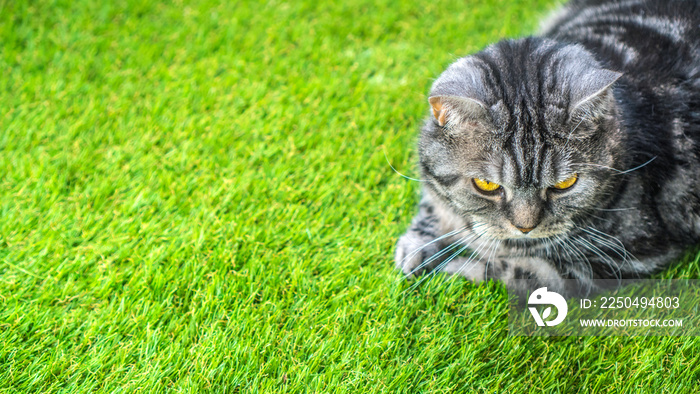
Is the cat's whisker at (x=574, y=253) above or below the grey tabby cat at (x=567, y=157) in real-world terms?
below

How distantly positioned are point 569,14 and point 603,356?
1.68 metres

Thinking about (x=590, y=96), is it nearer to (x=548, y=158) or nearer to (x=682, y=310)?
(x=548, y=158)

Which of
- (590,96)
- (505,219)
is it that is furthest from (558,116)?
(505,219)

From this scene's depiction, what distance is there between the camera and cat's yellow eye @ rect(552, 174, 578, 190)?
1586 mm

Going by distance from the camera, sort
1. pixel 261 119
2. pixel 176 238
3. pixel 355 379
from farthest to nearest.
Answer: pixel 261 119
pixel 176 238
pixel 355 379

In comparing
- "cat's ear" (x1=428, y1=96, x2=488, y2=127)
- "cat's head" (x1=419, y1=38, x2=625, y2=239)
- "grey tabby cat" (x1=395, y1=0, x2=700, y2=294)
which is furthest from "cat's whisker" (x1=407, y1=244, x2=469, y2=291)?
"cat's ear" (x1=428, y1=96, x2=488, y2=127)

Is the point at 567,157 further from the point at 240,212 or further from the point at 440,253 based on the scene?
the point at 240,212

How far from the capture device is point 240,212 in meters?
2.15

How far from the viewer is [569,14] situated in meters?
2.60

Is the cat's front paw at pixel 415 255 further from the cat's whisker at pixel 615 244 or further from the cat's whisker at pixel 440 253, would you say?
the cat's whisker at pixel 615 244

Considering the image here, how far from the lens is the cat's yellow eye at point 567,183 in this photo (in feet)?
5.20

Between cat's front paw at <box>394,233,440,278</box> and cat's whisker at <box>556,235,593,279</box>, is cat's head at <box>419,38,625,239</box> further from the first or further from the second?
cat's front paw at <box>394,233,440,278</box>

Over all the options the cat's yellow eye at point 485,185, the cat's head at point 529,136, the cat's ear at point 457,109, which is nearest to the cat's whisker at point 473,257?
the cat's head at point 529,136

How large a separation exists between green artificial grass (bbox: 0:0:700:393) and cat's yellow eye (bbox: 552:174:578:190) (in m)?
0.47
